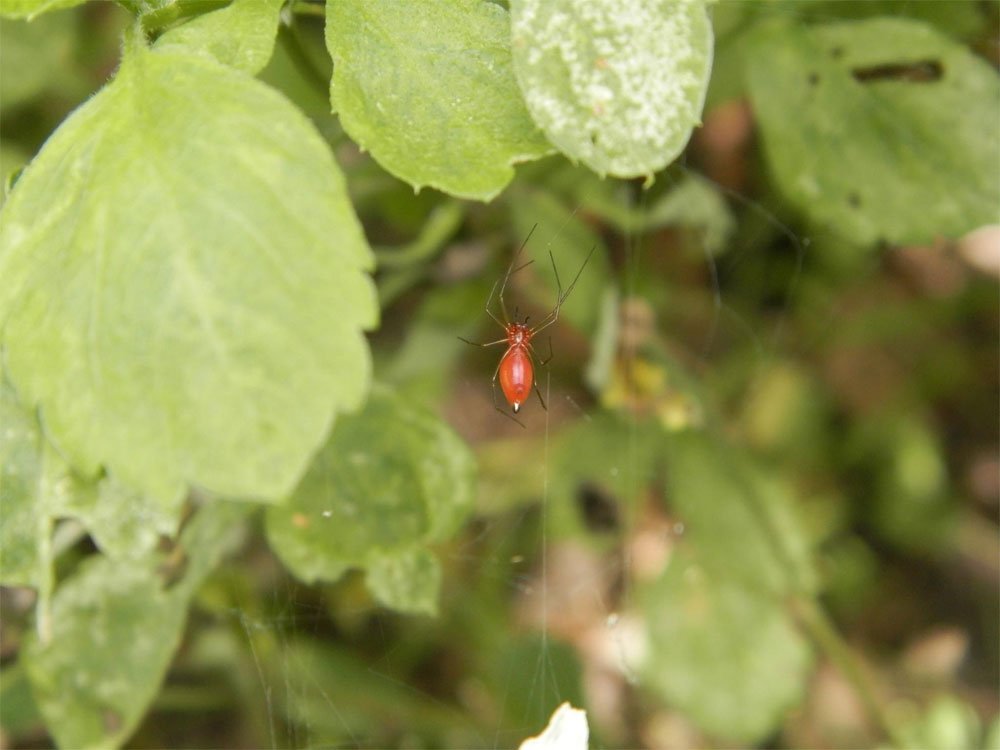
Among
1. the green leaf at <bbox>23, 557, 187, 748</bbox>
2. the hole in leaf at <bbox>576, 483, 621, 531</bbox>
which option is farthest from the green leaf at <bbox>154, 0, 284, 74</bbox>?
the hole in leaf at <bbox>576, 483, 621, 531</bbox>

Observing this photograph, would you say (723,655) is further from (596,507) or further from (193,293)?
(193,293)

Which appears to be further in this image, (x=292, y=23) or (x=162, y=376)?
(x=292, y=23)

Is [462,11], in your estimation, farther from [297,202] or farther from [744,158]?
[744,158]

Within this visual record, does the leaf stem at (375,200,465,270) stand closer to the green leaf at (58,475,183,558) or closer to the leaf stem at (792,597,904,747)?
the green leaf at (58,475,183,558)

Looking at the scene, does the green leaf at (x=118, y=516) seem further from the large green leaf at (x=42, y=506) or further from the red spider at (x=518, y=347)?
the red spider at (x=518, y=347)

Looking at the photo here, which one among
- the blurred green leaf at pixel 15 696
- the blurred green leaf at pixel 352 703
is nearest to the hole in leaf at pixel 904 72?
the blurred green leaf at pixel 352 703

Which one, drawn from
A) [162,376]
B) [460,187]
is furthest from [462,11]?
[162,376]

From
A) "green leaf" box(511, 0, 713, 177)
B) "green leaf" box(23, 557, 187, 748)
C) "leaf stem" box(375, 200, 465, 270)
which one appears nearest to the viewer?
"green leaf" box(511, 0, 713, 177)

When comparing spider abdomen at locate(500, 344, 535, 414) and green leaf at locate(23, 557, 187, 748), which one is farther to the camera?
green leaf at locate(23, 557, 187, 748)
